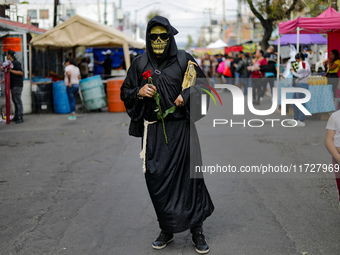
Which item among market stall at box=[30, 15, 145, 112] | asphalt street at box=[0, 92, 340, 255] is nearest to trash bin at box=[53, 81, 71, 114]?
market stall at box=[30, 15, 145, 112]

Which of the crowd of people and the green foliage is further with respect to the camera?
the green foliage

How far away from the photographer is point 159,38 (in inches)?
170

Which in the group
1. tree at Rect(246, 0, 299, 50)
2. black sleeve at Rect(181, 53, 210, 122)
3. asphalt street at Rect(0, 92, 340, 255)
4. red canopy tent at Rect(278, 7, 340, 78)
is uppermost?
tree at Rect(246, 0, 299, 50)

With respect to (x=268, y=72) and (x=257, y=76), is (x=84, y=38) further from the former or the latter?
(x=268, y=72)

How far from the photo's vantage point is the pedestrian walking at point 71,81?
15070 millimetres

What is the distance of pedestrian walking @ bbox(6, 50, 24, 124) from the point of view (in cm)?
1342

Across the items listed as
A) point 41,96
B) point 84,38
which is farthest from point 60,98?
point 84,38

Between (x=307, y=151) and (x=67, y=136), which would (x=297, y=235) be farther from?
(x=67, y=136)

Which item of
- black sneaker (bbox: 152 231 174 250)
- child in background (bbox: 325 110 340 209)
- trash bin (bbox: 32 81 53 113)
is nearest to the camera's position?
child in background (bbox: 325 110 340 209)

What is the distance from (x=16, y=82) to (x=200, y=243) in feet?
34.7

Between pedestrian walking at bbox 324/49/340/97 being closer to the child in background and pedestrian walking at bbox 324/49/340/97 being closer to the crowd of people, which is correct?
the crowd of people

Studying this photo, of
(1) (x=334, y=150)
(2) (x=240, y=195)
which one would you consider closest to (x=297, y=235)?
(1) (x=334, y=150)

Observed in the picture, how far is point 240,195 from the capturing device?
634cm

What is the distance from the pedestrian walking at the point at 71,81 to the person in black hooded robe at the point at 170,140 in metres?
10.9
